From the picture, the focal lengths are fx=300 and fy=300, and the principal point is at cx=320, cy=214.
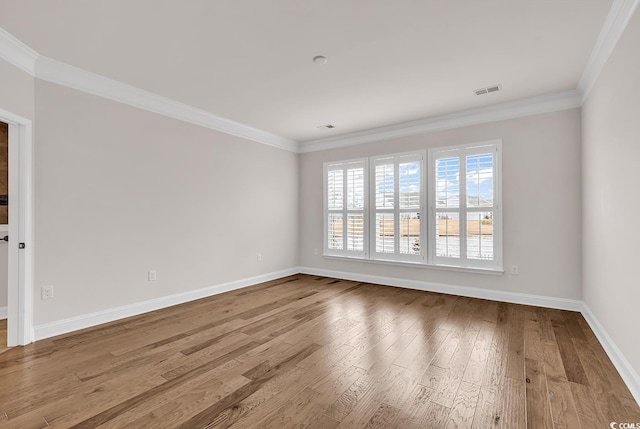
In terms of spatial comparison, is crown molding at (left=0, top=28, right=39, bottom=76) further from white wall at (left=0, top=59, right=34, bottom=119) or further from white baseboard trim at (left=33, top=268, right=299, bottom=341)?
white baseboard trim at (left=33, top=268, right=299, bottom=341)

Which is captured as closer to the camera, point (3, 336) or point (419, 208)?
point (3, 336)

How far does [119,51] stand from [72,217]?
1703 millimetres

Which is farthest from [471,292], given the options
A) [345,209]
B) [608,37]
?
[608,37]

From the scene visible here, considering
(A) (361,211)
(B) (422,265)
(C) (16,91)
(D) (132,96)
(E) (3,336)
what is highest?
(D) (132,96)

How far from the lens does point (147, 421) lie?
1.71 metres

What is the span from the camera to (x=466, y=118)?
4.32m

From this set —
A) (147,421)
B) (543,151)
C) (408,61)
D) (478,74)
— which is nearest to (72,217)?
(147,421)

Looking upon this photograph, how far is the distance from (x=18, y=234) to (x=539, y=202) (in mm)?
5654

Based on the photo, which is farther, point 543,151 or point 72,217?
point 543,151

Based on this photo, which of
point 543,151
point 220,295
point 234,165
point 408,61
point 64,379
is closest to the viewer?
point 64,379

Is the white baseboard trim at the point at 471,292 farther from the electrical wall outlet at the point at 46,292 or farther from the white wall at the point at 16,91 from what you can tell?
the white wall at the point at 16,91

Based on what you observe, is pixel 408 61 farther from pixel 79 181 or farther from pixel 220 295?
pixel 220 295

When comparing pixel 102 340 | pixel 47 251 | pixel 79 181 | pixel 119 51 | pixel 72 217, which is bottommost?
pixel 102 340

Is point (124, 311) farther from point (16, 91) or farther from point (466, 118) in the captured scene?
point (466, 118)
